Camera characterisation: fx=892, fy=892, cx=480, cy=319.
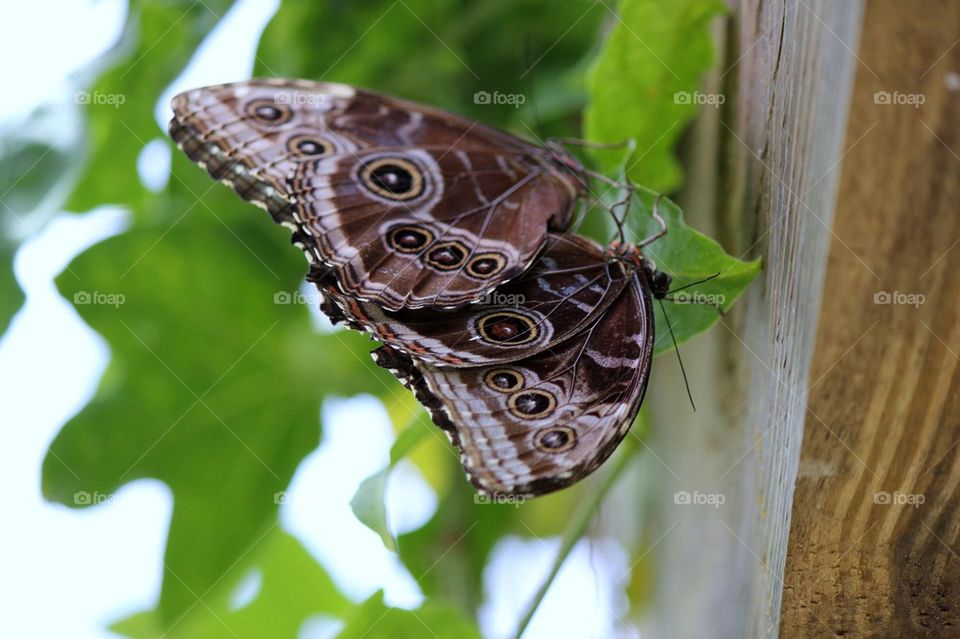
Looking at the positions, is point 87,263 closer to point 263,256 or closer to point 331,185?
point 263,256

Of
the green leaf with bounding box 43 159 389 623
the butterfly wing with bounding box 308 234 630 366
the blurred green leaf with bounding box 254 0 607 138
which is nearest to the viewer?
the butterfly wing with bounding box 308 234 630 366

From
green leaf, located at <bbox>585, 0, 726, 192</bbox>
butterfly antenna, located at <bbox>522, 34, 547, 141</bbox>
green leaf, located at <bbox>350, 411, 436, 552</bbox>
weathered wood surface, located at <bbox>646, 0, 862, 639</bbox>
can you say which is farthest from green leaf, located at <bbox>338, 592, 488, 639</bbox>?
butterfly antenna, located at <bbox>522, 34, 547, 141</bbox>

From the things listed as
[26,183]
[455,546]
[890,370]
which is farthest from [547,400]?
[26,183]

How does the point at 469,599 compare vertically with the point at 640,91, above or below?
below

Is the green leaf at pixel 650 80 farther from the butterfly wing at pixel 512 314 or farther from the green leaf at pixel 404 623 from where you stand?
the green leaf at pixel 404 623

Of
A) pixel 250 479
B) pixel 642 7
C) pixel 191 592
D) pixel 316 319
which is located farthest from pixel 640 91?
pixel 191 592

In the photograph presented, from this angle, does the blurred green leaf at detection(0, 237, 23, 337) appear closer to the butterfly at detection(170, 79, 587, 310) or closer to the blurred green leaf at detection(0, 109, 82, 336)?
the blurred green leaf at detection(0, 109, 82, 336)
